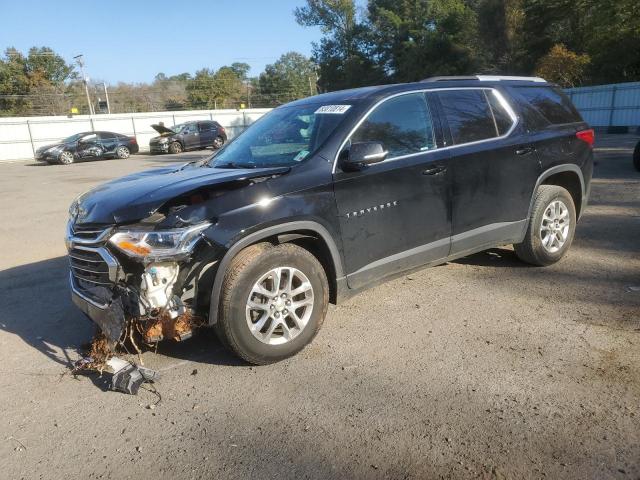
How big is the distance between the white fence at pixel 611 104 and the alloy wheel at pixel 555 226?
70.0 ft

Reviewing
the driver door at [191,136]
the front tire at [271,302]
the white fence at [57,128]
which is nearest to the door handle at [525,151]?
the front tire at [271,302]

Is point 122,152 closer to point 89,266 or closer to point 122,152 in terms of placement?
point 122,152

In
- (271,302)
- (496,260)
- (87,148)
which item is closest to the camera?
(271,302)

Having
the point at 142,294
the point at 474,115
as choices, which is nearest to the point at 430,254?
the point at 474,115

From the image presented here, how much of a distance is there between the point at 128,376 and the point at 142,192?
1223mm

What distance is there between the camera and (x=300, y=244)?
11.8ft

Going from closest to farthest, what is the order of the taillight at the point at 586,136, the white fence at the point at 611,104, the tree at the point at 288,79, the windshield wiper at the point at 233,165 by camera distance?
the windshield wiper at the point at 233,165 < the taillight at the point at 586,136 < the white fence at the point at 611,104 < the tree at the point at 288,79

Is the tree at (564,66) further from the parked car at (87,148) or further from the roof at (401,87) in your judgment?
the roof at (401,87)

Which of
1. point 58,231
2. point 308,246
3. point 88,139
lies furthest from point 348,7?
point 308,246

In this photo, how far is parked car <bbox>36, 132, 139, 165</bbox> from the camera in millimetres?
23062

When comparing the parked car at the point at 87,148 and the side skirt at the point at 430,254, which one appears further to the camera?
the parked car at the point at 87,148

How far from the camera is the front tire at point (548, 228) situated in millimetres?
4812

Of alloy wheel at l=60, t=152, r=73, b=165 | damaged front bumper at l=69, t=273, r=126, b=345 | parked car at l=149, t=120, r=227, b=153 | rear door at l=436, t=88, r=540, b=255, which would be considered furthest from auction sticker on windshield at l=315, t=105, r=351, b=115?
alloy wheel at l=60, t=152, r=73, b=165

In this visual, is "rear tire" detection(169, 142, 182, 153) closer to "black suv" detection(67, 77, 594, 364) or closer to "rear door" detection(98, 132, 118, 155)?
"rear door" detection(98, 132, 118, 155)
